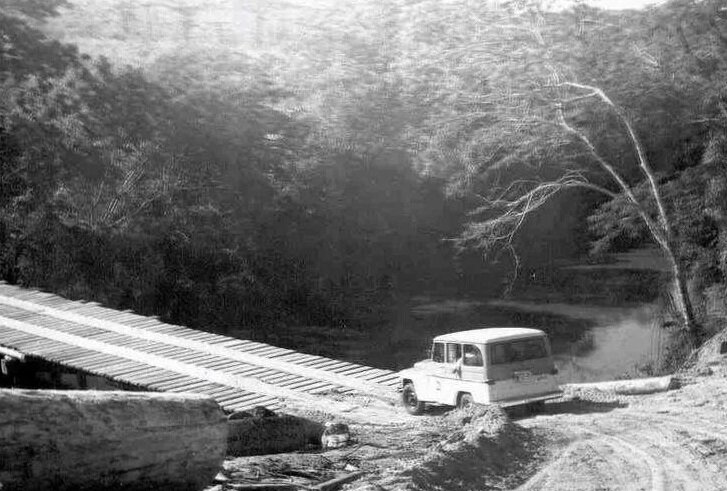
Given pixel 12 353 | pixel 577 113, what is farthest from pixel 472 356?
pixel 577 113

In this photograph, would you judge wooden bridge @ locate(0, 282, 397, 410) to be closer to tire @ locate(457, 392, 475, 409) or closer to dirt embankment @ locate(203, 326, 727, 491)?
dirt embankment @ locate(203, 326, 727, 491)

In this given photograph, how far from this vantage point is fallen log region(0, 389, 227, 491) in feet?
18.7

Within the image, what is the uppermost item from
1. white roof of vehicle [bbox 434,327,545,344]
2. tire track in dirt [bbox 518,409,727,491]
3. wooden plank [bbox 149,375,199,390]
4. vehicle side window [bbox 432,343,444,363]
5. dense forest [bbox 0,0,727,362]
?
dense forest [bbox 0,0,727,362]

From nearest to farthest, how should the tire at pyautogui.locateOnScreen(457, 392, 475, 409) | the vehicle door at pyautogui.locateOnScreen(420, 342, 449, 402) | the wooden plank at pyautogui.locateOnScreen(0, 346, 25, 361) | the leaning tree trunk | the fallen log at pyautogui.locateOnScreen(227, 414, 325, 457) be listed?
the fallen log at pyautogui.locateOnScreen(227, 414, 325, 457)
the tire at pyautogui.locateOnScreen(457, 392, 475, 409)
the vehicle door at pyautogui.locateOnScreen(420, 342, 449, 402)
the wooden plank at pyautogui.locateOnScreen(0, 346, 25, 361)
the leaning tree trunk

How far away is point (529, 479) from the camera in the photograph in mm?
8320

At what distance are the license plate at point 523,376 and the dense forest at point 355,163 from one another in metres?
9.43

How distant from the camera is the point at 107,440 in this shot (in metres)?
6.18

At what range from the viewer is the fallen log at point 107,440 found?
5707 mm

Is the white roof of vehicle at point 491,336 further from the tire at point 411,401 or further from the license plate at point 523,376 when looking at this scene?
the tire at point 411,401

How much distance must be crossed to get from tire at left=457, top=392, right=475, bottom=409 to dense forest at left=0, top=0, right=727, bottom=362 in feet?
31.5

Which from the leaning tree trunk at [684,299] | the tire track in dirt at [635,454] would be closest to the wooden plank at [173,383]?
the tire track in dirt at [635,454]

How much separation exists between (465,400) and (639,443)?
10.3 feet

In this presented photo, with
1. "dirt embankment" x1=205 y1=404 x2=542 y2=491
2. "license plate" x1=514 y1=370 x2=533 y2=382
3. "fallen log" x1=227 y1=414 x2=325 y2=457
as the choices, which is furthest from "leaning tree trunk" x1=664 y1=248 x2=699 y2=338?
"fallen log" x1=227 y1=414 x2=325 y2=457

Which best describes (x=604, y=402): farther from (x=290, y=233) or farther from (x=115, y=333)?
(x=290, y=233)
